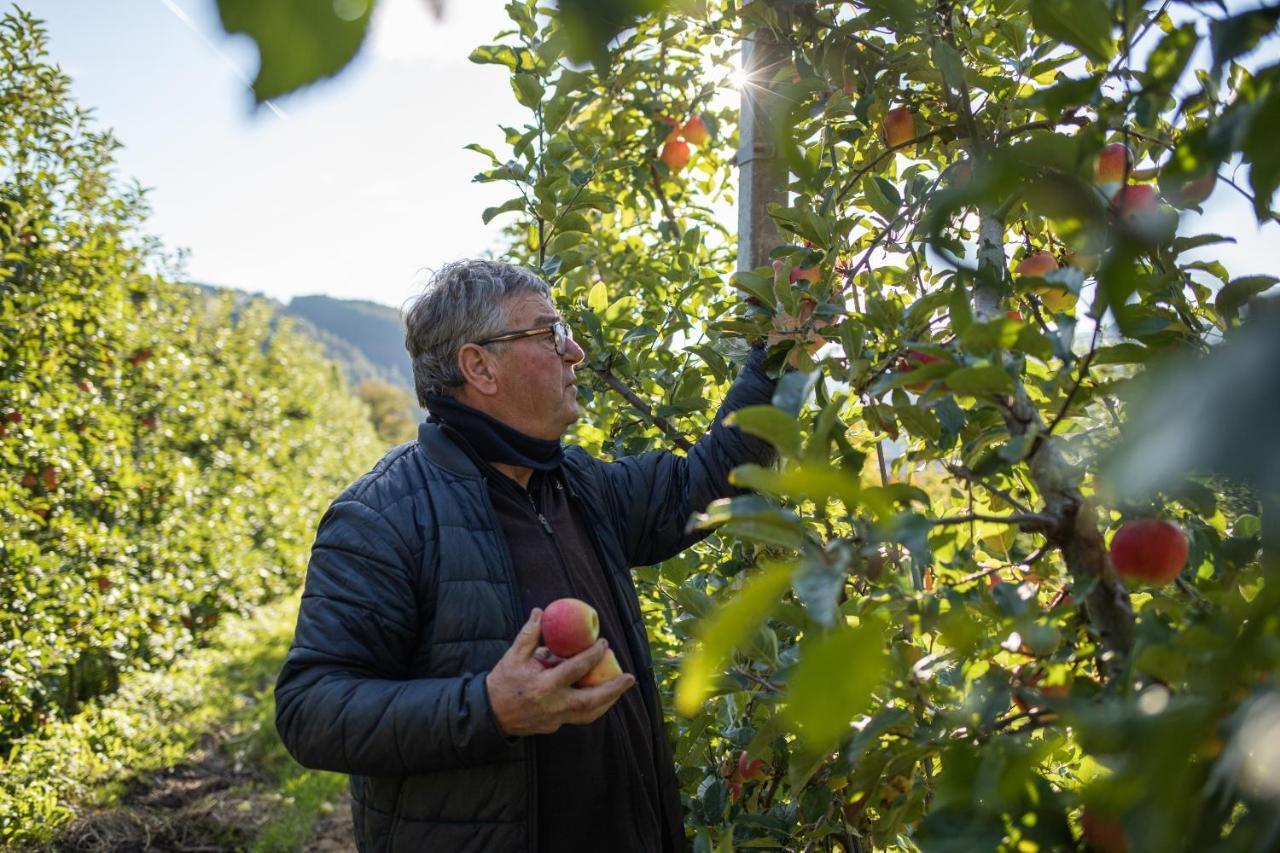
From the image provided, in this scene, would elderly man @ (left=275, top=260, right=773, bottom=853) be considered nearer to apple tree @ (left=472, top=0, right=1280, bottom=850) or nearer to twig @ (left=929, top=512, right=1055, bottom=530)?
apple tree @ (left=472, top=0, right=1280, bottom=850)

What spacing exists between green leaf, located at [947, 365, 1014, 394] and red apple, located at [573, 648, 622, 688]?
721 millimetres

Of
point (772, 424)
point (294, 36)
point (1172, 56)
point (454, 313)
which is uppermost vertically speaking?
point (454, 313)

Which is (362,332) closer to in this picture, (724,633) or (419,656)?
(419,656)

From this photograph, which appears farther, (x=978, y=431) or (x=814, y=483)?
(x=978, y=431)

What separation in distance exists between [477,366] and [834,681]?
1.50 meters

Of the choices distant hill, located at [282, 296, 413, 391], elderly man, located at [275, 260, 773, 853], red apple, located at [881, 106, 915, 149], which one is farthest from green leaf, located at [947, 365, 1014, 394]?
distant hill, located at [282, 296, 413, 391]

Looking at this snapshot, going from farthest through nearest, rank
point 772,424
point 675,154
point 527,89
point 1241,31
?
point 675,154, point 527,89, point 772,424, point 1241,31

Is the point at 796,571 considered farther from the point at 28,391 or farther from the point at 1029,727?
the point at 28,391

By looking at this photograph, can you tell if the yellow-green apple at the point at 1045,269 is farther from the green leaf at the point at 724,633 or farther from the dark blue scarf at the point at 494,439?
the green leaf at the point at 724,633

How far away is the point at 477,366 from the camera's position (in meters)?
1.77

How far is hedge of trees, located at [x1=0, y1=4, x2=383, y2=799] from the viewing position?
3854 millimetres

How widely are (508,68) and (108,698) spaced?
Answer: 4110 mm

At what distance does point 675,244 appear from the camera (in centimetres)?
257

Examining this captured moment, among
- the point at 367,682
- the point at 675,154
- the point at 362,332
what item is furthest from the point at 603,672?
the point at 362,332
